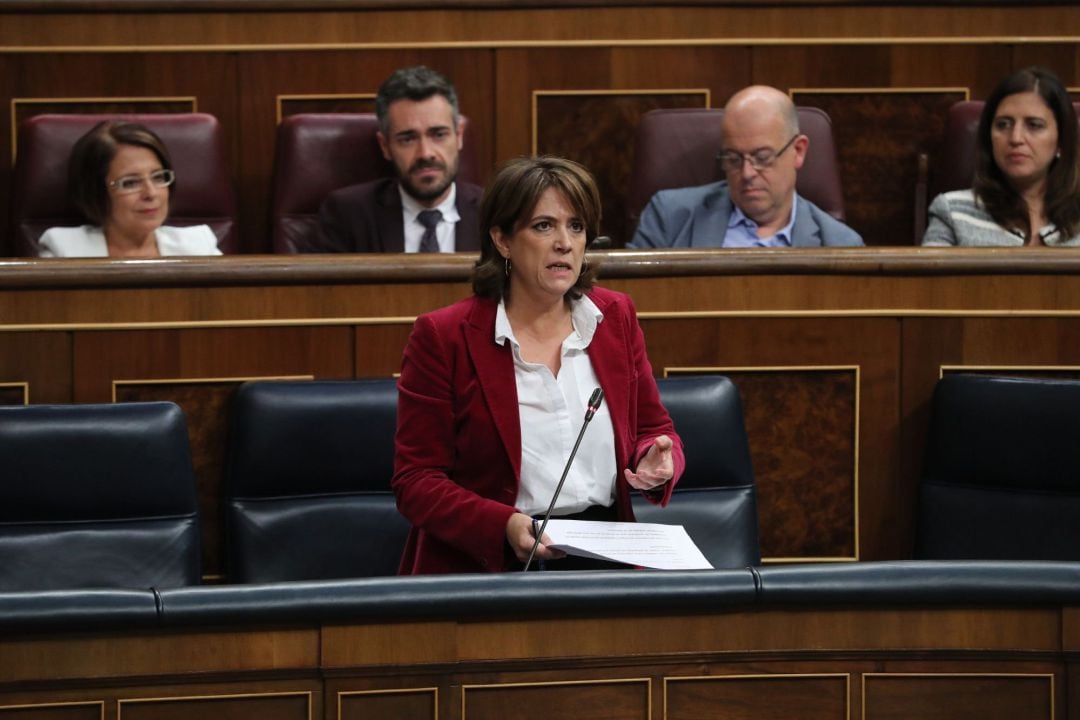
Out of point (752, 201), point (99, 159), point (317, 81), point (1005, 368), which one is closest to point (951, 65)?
point (752, 201)

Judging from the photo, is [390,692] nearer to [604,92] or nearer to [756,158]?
[756,158]

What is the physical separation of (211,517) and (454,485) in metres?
0.28

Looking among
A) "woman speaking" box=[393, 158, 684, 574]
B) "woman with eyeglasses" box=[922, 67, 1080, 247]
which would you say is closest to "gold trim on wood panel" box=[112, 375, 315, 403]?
"woman speaking" box=[393, 158, 684, 574]

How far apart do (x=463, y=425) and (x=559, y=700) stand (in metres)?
0.26

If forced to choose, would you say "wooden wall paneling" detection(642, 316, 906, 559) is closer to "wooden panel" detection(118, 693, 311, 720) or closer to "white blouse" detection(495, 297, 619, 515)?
"white blouse" detection(495, 297, 619, 515)

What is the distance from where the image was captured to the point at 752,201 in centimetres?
137

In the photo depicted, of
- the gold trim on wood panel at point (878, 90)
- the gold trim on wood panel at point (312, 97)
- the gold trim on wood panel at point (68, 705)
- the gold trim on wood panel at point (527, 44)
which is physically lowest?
the gold trim on wood panel at point (68, 705)


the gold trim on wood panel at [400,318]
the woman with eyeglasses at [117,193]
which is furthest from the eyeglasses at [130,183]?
the gold trim on wood panel at [400,318]

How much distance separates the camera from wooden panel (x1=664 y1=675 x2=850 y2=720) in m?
0.67

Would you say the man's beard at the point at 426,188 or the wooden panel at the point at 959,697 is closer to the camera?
the wooden panel at the point at 959,697

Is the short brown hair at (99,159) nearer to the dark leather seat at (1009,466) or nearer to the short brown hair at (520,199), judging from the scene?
the short brown hair at (520,199)

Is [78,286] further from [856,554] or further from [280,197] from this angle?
[856,554]

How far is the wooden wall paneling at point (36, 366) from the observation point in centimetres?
106

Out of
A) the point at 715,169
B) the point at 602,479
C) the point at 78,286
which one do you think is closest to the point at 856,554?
the point at 602,479
